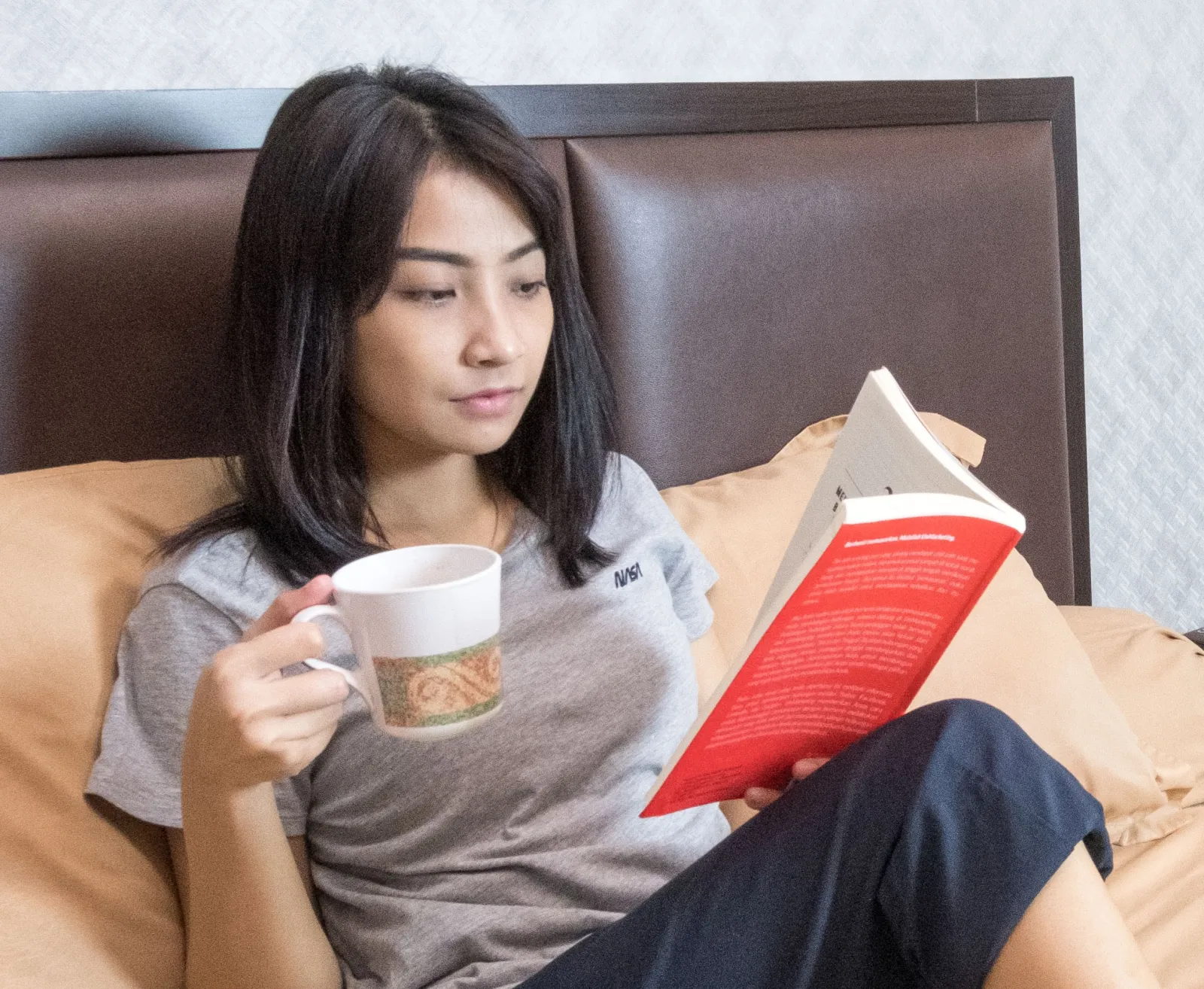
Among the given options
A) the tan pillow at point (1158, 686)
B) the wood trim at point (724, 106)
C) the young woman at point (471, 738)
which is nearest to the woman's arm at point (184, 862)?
the young woman at point (471, 738)

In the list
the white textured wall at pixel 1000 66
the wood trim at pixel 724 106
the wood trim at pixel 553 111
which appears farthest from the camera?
the wood trim at pixel 724 106

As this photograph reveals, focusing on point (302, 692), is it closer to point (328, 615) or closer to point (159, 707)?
point (328, 615)

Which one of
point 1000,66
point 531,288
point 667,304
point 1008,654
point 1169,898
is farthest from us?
point 1000,66

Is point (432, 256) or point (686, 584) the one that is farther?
point (686, 584)

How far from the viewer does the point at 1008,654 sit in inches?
53.1

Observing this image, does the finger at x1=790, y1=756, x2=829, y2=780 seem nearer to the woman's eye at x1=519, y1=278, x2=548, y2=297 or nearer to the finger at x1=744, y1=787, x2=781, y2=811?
the finger at x1=744, y1=787, x2=781, y2=811

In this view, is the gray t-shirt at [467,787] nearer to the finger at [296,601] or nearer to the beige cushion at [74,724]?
the beige cushion at [74,724]

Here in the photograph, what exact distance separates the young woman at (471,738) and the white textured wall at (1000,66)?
34cm

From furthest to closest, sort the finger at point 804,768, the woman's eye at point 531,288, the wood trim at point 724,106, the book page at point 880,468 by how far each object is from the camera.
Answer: the wood trim at point 724,106 < the woman's eye at point 531,288 < the finger at point 804,768 < the book page at point 880,468

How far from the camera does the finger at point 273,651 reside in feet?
Answer: 2.39

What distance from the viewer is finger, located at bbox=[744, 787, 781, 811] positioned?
3.12ft

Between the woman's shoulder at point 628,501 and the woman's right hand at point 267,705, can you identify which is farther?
the woman's shoulder at point 628,501

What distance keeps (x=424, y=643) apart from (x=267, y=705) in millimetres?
108

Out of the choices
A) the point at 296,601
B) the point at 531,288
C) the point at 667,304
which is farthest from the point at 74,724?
the point at 667,304
